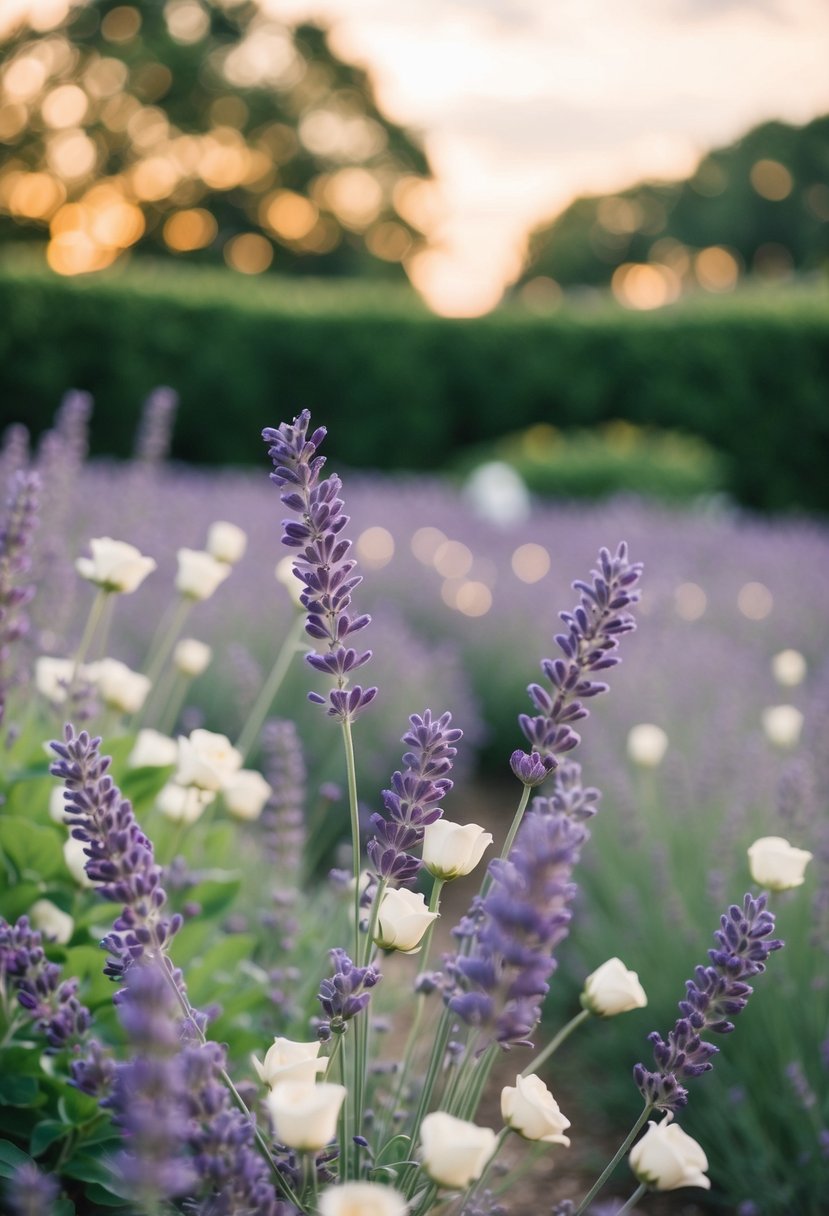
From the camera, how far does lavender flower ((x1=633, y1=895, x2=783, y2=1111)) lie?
4.03 feet

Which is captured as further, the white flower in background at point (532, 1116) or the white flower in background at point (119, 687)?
the white flower in background at point (119, 687)

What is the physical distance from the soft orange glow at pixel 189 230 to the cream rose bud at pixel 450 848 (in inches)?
1135

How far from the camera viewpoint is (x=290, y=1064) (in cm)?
116

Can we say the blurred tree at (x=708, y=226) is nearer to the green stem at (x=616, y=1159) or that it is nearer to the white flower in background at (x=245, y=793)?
the white flower in background at (x=245, y=793)

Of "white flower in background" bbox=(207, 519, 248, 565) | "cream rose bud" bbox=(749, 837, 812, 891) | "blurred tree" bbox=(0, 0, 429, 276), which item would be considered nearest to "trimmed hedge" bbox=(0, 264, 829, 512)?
"white flower in background" bbox=(207, 519, 248, 565)

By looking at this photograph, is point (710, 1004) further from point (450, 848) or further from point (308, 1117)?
point (308, 1117)

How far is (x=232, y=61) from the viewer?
27969 millimetres

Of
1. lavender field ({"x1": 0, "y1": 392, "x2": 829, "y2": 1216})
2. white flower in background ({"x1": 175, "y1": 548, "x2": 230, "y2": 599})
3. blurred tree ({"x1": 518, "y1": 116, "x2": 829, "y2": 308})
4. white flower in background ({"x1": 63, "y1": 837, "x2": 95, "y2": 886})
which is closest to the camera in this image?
lavender field ({"x1": 0, "y1": 392, "x2": 829, "y2": 1216})

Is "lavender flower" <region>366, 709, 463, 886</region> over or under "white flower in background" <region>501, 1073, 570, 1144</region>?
over

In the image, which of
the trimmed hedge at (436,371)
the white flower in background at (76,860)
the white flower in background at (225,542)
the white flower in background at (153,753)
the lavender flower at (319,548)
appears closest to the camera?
the lavender flower at (319,548)

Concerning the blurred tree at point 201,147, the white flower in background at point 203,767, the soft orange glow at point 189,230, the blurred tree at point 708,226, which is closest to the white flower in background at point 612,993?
the white flower in background at point 203,767

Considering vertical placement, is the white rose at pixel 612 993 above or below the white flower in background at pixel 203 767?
below

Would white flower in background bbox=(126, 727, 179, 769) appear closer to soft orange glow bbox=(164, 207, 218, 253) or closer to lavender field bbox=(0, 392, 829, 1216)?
lavender field bbox=(0, 392, 829, 1216)

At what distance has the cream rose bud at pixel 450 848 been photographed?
124 cm
